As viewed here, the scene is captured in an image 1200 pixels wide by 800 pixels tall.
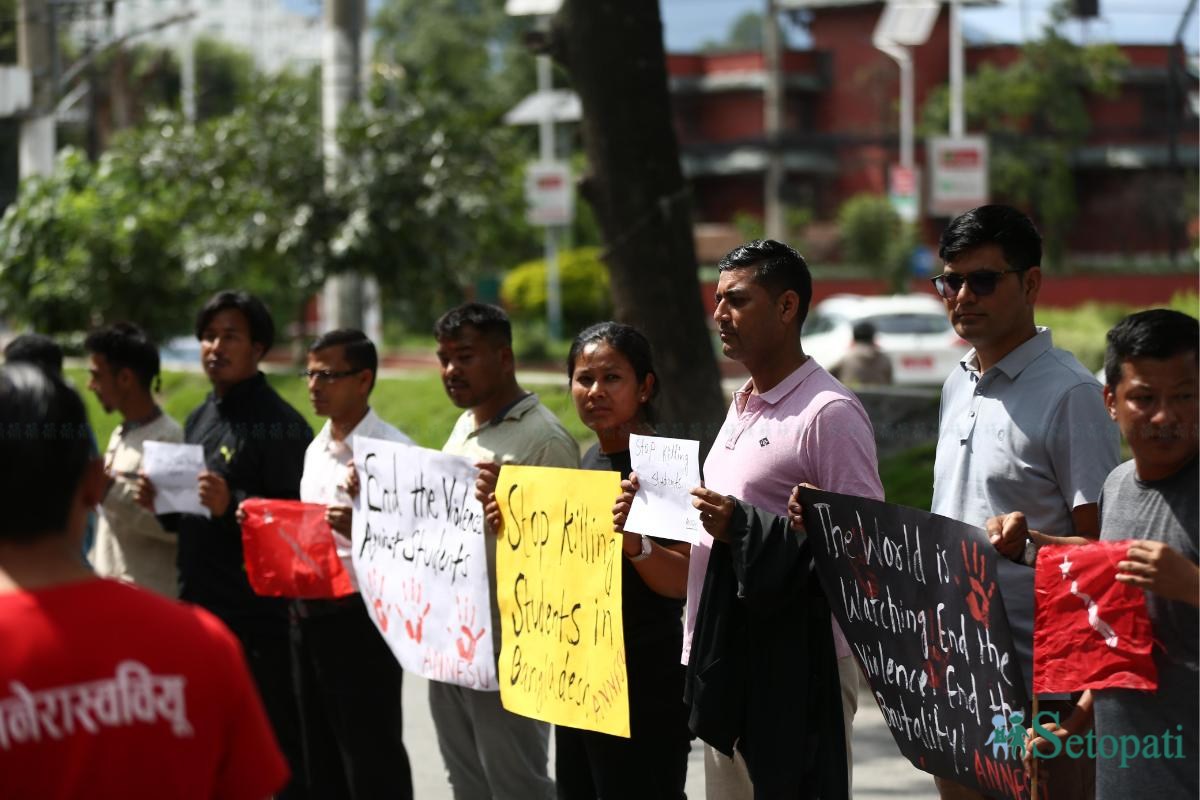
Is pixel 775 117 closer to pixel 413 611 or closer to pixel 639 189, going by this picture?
pixel 639 189

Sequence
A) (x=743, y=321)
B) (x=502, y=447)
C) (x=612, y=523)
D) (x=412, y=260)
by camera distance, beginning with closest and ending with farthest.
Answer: (x=743, y=321) → (x=612, y=523) → (x=502, y=447) → (x=412, y=260)

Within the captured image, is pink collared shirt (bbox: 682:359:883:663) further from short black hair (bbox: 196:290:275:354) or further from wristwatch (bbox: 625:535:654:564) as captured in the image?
short black hair (bbox: 196:290:275:354)

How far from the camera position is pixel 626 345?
191 inches

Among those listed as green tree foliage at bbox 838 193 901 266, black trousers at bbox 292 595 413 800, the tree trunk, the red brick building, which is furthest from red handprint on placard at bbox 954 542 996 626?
the red brick building

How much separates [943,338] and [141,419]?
18.7m

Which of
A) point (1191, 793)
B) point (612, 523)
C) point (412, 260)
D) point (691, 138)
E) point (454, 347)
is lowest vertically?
point (1191, 793)

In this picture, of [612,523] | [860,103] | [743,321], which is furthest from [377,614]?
[860,103]

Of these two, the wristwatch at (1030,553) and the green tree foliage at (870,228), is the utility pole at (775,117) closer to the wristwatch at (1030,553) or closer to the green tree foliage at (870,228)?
the green tree foliage at (870,228)

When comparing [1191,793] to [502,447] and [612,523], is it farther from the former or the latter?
[502,447]

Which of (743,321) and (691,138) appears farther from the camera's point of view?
(691,138)

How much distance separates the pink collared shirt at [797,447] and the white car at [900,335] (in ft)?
58.3

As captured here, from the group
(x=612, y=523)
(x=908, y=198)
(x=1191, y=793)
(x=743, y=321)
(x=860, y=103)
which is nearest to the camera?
(x=1191, y=793)

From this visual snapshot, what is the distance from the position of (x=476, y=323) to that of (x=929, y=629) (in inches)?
73.9

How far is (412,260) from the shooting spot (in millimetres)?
17578
